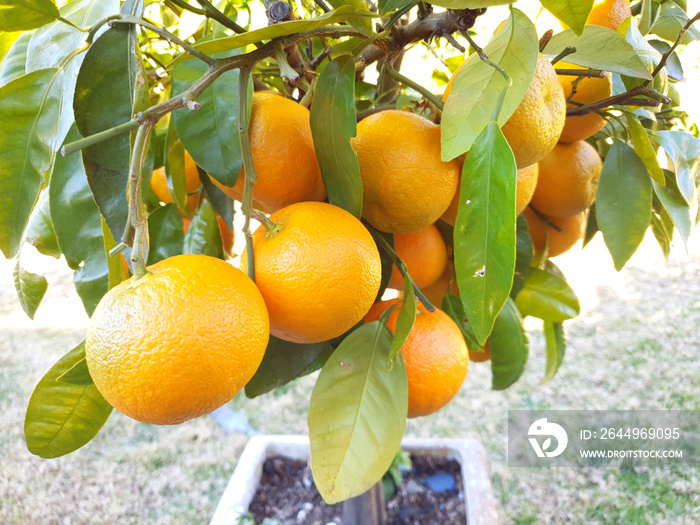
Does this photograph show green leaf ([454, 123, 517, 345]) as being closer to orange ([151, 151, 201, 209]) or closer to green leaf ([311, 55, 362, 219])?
green leaf ([311, 55, 362, 219])

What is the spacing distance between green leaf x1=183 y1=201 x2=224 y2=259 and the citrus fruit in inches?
13.3

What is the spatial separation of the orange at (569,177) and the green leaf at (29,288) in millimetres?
511

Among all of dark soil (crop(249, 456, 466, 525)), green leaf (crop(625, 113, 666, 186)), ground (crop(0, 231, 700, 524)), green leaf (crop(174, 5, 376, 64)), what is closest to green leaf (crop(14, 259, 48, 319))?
green leaf (crop(174, 5, 376, 64))

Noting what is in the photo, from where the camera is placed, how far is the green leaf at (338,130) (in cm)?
31

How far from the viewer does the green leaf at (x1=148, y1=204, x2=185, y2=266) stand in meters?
0.45

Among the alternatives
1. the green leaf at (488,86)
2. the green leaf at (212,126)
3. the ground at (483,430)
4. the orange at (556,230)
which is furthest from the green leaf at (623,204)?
the ground at (483,430)

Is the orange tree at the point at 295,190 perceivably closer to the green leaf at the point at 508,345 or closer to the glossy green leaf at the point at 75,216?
the glossy green leaf at the point at 75,216

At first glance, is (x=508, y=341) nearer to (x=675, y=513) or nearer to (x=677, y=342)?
(x=675, y=513)

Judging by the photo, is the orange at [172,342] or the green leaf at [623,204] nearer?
the orange at [172,342]

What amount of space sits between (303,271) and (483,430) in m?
1.31

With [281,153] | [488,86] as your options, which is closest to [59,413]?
[281,153]

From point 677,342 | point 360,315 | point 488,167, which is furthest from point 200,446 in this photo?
point 677,342

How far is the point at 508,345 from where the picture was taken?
1.77ft

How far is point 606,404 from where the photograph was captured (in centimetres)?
147
